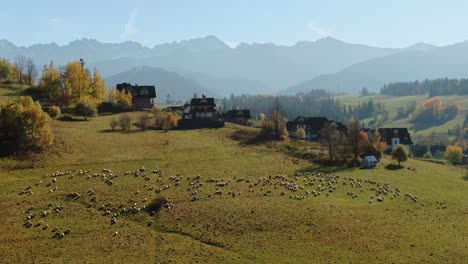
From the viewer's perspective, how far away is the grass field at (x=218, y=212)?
43.8 m

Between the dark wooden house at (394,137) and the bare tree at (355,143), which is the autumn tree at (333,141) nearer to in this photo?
the bare tree at (355,143)

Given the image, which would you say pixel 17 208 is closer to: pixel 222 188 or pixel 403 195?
pixel 222 188

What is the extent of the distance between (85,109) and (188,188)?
54234mm

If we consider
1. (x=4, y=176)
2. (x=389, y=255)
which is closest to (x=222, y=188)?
(x=389, y=255)

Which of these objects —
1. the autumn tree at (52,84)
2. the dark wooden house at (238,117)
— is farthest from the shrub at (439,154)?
the autumn tree at (52,84)

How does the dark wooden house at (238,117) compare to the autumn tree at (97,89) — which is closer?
the autumn tree at (97,89)

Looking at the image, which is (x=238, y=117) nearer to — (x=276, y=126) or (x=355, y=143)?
(x=276, y=126)

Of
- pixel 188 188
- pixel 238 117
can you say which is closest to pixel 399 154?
pixel 188 188

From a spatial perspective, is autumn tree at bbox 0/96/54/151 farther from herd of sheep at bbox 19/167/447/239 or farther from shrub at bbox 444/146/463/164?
shrub at bbox 444/146/463/164

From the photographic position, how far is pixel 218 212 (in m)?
52.9

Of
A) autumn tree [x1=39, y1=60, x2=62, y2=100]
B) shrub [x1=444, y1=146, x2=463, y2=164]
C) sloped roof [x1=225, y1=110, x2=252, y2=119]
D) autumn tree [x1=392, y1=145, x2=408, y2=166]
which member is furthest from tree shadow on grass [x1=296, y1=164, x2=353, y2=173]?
autumn tree [x1=39, y1=60, x2=62, y2=100]

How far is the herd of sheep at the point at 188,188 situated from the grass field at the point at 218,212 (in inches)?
9.9

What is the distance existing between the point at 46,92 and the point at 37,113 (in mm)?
55786

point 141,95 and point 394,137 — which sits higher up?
point 141,95
